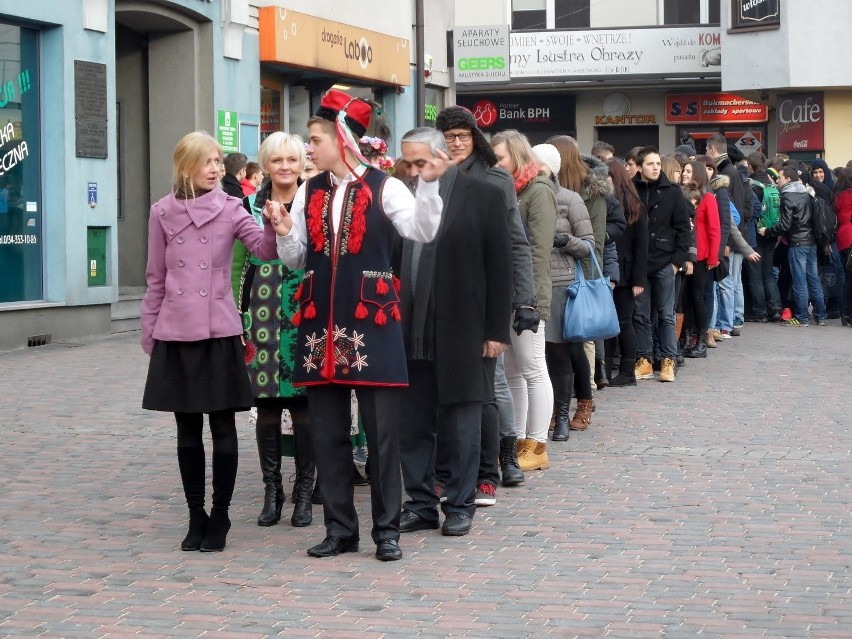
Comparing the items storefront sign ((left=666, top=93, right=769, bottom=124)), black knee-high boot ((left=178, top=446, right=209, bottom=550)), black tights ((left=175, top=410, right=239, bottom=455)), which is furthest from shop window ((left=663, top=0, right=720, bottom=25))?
black knee-high boot ((left=178, top=446, right=209, bottom=550))

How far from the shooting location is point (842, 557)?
22.6ft

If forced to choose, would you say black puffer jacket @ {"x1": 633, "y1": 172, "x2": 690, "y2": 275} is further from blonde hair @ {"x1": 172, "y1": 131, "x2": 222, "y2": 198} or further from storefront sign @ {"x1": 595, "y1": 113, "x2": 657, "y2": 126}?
storefront sign @ {"x1": 595, "y1": 113, "x2": 657, "y2": 126}

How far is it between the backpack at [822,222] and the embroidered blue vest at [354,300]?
14.1 metres

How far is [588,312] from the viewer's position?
10453mm

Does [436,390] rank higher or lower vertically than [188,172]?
lower

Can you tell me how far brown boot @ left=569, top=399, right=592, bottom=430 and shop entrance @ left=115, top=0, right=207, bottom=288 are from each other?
9.11 metres

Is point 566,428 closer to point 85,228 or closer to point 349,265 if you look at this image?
point 349,265

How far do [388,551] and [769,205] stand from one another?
14.3m

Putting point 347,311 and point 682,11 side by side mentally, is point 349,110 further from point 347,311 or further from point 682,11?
point 682,11

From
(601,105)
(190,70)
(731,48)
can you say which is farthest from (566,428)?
(601,105)

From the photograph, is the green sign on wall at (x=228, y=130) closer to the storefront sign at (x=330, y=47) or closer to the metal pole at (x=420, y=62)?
the storefront sign at (x=330, y=47)

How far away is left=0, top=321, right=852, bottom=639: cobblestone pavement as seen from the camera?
19.0ft

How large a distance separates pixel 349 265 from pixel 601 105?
35196 millimetres

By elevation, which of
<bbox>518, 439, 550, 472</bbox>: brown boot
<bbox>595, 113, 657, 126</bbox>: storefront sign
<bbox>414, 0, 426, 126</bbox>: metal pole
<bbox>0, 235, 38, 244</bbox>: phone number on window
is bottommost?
<bbox>518, 439, 550, 472</bbox>: brown boot
